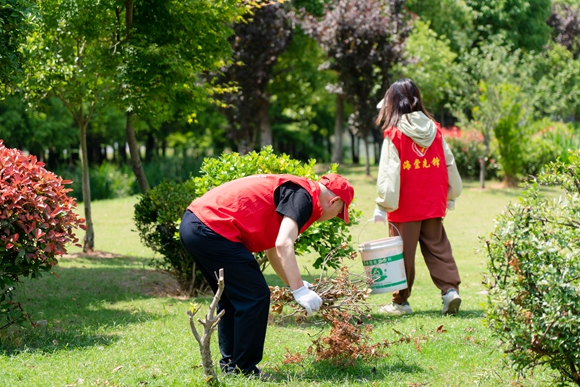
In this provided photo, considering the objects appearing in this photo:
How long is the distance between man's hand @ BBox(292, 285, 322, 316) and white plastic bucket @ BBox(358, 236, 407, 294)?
165 centimetres

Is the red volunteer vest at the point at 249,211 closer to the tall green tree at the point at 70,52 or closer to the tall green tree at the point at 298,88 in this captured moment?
the tall green tree at the point at 70,52

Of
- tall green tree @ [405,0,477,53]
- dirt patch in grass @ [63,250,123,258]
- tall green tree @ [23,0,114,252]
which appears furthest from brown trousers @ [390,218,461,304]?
tall green tree @ [405,0,477,53]

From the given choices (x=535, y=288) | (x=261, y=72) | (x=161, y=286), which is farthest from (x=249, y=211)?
(x=261, y=72)

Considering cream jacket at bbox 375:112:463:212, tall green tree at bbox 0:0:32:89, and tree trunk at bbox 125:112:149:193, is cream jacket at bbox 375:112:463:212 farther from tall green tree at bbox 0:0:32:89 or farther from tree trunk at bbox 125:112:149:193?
tree trunk at bbox 125:112:149:193

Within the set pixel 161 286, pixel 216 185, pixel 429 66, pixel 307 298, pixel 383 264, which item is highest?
pixel 429 66

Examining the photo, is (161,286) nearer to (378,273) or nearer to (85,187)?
(378,273)

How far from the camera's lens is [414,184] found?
22.2 feet

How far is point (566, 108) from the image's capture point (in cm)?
3831

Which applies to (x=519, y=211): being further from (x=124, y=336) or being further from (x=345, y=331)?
(x=124, y=336)

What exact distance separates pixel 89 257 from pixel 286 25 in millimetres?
13818

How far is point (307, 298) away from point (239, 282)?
0.43m

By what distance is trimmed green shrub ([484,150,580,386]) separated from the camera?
341 cm

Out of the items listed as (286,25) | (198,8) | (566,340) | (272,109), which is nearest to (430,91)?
(286,25)

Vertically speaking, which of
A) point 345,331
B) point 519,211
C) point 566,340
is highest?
point 519,211
